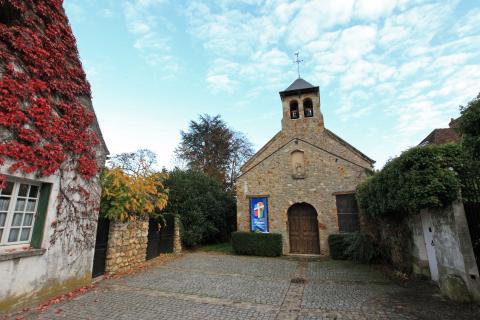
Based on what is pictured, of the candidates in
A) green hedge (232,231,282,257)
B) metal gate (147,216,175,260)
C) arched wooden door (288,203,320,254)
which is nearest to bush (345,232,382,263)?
arched wooden door (288,203,320,254)

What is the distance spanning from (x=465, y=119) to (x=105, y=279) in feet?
28.7

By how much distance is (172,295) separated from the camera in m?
5.48

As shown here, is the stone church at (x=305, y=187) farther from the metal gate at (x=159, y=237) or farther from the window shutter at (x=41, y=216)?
the window shutter at (x=41, y=216)

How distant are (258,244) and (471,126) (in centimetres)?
969

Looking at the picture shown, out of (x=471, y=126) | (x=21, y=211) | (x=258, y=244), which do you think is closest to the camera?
(x=471, y=126)

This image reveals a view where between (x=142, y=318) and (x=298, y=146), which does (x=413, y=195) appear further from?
(x=298, y=146)

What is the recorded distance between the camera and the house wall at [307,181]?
39.9 feet

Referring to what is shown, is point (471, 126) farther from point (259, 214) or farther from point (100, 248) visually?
point (259, 214)

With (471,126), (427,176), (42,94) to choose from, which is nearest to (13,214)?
(42,94)

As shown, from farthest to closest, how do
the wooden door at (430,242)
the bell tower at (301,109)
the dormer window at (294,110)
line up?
1. the dormer window at (294,110)
2. the bell tower at (301,109)
3. the wooden door at (430,242)

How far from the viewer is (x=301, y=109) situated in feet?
47.6

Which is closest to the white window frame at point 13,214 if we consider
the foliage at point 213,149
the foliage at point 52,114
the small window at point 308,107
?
the foliage at point 52,114

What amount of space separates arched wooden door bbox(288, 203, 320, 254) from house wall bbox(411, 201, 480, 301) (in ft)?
23.0

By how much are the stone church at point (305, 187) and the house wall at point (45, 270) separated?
833 centimetres
